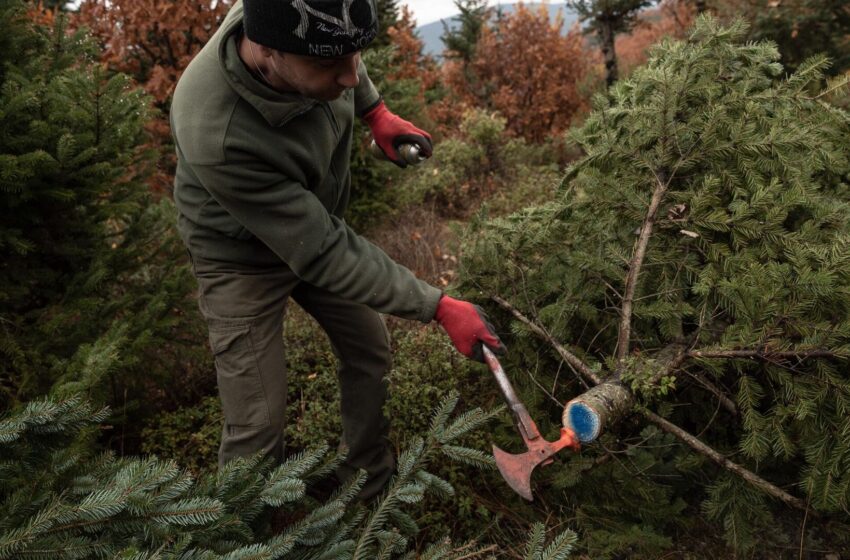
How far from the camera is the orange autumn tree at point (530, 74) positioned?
9.16 m

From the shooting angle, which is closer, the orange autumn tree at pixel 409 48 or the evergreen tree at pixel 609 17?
the evergreen tree at pixel 609 17

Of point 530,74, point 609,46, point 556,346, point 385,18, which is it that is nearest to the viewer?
point 556,346

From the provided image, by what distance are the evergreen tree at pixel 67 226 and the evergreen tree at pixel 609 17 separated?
727 cm

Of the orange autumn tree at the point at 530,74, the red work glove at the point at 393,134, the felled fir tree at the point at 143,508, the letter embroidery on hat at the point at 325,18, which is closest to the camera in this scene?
the felled fir tree at the point at 143,508

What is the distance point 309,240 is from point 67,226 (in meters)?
1.68

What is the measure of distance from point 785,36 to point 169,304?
6.79 metres

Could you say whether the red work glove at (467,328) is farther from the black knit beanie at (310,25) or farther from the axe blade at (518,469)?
the black knit beanie at (310,25)

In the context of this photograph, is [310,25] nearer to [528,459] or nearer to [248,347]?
[248,347]

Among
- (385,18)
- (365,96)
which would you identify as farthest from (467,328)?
(385,18)

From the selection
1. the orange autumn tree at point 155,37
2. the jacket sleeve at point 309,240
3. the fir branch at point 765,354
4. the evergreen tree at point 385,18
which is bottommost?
the fir branch at point 765,354

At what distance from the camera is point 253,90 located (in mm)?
1852

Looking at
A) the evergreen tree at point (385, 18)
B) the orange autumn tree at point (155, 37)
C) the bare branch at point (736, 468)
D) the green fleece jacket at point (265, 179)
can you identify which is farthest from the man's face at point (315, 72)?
the evergreen tree at point (385, 18)

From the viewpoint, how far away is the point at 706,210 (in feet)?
7.38

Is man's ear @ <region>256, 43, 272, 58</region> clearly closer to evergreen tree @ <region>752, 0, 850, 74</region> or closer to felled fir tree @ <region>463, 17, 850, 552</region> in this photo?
felled fir tree @ <region>463, 17, 850, 552</region>
